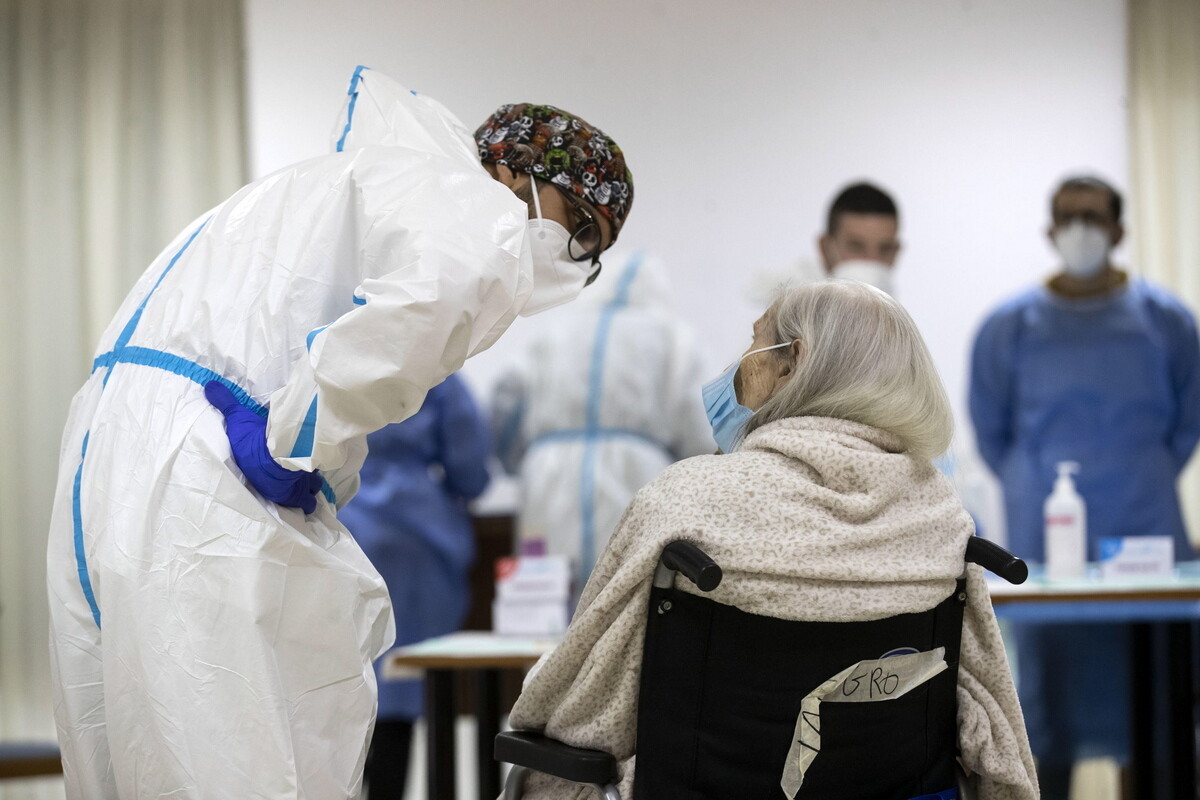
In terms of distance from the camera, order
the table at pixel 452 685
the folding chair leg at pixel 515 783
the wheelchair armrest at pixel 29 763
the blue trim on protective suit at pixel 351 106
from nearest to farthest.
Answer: the folding chair leg at pixel 515 783, the blue trim on protective suit at pixel 351 106, the table at pixel 452 685, the wheelchair armrest at pixel 29 763

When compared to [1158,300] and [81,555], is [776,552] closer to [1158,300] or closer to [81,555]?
[81,555]

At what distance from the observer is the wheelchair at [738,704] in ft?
4.02

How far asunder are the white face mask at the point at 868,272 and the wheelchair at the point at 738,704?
2473 millimetres

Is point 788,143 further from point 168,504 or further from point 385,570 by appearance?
point 168,504

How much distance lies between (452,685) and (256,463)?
1.15 metres

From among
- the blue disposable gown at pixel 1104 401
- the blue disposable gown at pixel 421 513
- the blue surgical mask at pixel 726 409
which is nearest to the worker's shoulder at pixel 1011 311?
the blue disposable gown at pixel 1104 401

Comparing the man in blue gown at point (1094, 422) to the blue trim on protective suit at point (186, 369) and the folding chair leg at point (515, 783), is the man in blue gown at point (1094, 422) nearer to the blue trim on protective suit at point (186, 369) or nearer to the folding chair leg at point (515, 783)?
the folding chair leg at point (515, 783)

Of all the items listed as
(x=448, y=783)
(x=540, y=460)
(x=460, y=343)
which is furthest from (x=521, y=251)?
(x=540, y=460)

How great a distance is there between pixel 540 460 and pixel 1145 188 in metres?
2.73

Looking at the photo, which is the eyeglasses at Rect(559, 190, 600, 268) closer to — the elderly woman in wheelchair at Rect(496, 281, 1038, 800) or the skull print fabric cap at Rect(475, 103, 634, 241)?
the skull print fabric cap at Rect(475, 103, 634, 241)

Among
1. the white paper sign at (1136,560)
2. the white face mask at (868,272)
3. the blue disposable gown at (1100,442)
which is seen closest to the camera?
the white paper sign at (1136,560)

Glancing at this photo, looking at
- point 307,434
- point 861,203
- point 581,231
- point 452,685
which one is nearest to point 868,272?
point 861,203

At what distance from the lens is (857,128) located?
4.61m

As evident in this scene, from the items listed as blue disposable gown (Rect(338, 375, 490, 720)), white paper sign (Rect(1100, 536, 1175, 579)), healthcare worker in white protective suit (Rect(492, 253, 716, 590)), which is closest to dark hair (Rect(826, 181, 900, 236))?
healthcare worker in white protective suit (Rect(492, 253, 716, 590))
